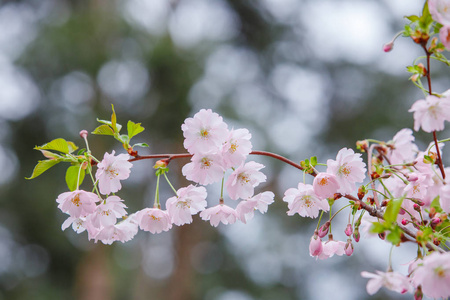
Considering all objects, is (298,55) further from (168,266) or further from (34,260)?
(34,260)

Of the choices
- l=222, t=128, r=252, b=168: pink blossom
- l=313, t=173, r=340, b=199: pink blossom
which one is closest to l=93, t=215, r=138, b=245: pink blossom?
l=222, t=128, r=252, b=168: pink blossom

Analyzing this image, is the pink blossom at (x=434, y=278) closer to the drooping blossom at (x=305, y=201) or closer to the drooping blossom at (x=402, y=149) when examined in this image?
the drooping blossom at (x=305, y=201)

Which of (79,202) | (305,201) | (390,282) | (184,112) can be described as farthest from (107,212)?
(184,112)

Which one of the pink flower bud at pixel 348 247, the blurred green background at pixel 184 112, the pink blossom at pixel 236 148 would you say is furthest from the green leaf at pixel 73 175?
the blurred green background at pixel 184 112

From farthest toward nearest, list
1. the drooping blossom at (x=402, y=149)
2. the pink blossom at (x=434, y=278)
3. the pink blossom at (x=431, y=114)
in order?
the drooping blossom at (x=402, y=149) < the pink blossom at (x=431, y=114) < the pink blossom at (x=434, y=278)

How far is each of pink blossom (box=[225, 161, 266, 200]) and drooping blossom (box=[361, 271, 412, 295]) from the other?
0.81ft

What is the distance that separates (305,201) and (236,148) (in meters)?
0.17

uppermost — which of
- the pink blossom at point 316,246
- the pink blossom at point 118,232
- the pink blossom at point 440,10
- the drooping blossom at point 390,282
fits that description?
the pink blossom at point 440,10

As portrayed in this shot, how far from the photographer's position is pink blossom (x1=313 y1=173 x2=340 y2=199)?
699mm

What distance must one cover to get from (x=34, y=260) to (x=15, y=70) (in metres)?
2.42

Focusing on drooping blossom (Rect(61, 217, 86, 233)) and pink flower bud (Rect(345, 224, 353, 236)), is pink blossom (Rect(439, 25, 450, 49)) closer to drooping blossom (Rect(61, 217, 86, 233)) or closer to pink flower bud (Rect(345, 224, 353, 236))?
pink flower bud (Rect(345, 224, 353, 236))

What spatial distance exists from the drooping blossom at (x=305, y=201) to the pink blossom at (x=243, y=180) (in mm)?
68

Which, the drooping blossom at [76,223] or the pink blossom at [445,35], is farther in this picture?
the drooping blossom at [76,223]

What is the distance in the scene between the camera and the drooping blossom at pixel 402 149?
943 millimetres
